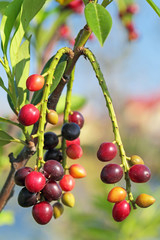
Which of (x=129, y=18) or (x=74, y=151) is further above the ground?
(x=129, y=18)

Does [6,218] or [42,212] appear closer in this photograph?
[42,212]

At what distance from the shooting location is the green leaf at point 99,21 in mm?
509

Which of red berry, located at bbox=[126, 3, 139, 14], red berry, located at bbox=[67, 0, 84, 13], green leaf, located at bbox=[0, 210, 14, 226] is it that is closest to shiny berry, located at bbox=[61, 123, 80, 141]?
green leaf, located at bbox=[0, 210, 14, 226]

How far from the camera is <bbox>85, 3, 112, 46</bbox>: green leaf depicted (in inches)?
20.0

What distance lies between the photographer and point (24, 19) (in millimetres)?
656

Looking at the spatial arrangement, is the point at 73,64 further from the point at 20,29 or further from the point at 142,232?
the point at 142,232

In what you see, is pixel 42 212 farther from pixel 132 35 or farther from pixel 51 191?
pixel 132 35

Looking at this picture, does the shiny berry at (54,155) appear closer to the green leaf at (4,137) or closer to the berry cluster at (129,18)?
the green leaf at (4,137)

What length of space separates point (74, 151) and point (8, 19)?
0.29m

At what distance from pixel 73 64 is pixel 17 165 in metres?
0.24

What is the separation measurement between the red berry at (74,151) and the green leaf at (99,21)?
0.83 feet

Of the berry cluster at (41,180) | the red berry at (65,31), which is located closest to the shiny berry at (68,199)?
the berry cluster at (41,180)

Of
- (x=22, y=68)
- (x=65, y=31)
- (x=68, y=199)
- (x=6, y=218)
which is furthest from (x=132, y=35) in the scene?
(x=68, y=199)

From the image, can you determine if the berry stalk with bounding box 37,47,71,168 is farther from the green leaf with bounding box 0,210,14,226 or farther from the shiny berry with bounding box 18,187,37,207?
the green leaf with bounding box 0,210,14,226
